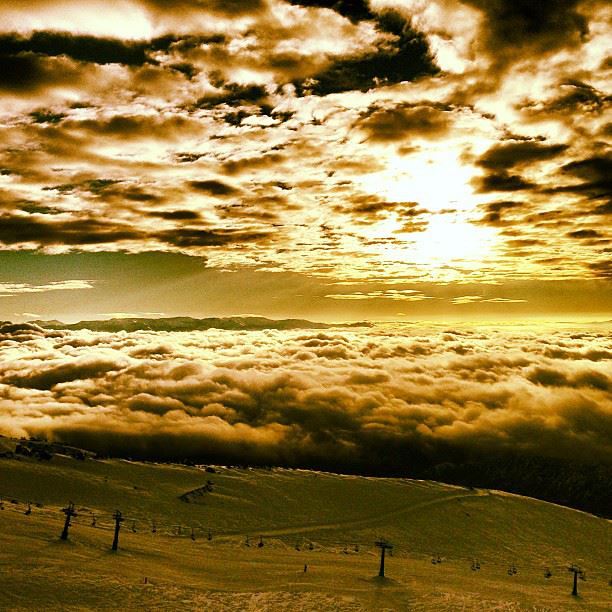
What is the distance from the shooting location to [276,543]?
2520 inches

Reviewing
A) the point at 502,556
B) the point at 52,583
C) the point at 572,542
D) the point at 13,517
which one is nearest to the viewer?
the point at 52,583

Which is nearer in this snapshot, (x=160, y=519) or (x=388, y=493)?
(x=160, y=519)

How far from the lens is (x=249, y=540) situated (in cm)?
6450

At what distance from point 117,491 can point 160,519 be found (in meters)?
14.6

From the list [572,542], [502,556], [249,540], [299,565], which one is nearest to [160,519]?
[249,540]

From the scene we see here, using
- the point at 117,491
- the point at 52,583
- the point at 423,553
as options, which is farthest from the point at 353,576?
→ the point at 117,491

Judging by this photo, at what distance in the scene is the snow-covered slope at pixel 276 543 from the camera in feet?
102

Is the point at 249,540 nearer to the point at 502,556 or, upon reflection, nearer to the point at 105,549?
the point at 105,549

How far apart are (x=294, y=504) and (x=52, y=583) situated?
63.3 metres

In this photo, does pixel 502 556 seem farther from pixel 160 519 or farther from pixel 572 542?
pixel 160 519

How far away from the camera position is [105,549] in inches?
1567

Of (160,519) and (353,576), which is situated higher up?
(353,576)

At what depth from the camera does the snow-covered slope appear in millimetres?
31078

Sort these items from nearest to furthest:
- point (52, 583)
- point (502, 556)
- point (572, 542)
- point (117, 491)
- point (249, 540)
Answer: point (52, 583) < point (249, 540) < point (502, 556) < point (117, 491) < point (572, 542)
